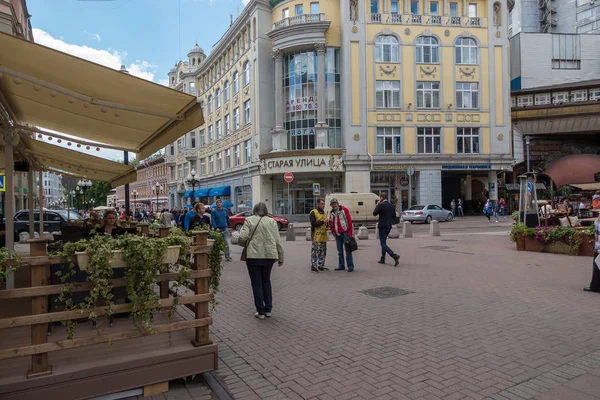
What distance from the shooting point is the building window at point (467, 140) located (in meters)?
35.4

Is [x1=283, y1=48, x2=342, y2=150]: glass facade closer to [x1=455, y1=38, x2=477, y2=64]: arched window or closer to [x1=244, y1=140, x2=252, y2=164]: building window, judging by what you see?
Result: [x1=244, y1=140, x2=252, y2=164]: building window

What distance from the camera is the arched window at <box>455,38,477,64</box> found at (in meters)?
35.5

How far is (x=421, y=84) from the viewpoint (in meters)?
35.2

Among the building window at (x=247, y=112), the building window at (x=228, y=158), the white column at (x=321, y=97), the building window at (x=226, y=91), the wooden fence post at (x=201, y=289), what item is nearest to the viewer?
the wooden fence post at (x=201, y=289)

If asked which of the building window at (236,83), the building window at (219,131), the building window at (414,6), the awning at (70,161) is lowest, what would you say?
the awning at (70,161)

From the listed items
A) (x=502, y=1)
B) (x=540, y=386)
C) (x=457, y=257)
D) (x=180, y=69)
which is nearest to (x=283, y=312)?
(x=540, y=386)

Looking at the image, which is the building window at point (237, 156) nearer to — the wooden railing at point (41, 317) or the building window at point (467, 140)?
the building window at point (467, 140)

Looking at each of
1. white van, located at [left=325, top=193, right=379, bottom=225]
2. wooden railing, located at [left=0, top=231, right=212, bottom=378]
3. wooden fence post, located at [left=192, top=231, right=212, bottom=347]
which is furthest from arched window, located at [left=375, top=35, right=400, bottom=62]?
wooden railing, located at [left=0, top=231, right=212, bottom=378]

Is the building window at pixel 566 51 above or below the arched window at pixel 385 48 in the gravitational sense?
above

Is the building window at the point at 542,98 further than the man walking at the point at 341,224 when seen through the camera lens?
Yes

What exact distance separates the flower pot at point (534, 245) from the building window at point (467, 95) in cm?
2488

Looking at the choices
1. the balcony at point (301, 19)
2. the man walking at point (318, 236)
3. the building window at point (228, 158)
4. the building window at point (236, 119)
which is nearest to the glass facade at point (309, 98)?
the balcony at point (301, 19)

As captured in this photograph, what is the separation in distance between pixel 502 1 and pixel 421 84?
10.2 meters

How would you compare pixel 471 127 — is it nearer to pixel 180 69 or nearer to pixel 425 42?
pixel 425 42
